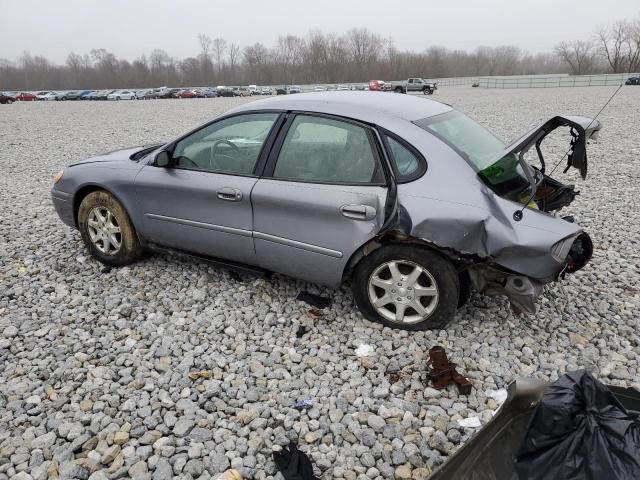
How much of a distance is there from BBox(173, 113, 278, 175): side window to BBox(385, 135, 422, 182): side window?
40.8 inches

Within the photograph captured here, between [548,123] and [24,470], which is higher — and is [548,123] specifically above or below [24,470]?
above

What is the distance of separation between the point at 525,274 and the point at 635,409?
1300mm

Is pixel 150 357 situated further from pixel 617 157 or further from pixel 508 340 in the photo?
pixel 617 157

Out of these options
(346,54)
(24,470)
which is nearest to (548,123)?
(24,470)

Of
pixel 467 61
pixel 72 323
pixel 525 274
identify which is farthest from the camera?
pixel 467 61

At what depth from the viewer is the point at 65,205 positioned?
481 cm

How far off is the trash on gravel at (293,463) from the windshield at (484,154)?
203cm

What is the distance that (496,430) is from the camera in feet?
6.40

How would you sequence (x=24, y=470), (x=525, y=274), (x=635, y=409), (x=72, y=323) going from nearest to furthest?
(x=635, y=409) < (x=24, y=470) < (x=525, y=274) < (x=72, y=323)

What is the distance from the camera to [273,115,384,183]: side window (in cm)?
344

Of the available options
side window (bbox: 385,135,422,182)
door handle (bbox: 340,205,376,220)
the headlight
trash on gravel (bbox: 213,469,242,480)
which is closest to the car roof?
side window (bbox: 385,135,422,182)

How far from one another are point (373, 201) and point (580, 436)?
1977mm

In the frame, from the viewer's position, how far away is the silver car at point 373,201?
3160 millimetres

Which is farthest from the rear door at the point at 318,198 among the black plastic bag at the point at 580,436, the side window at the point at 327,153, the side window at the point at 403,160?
the black plastic bag at the point at 580,436
